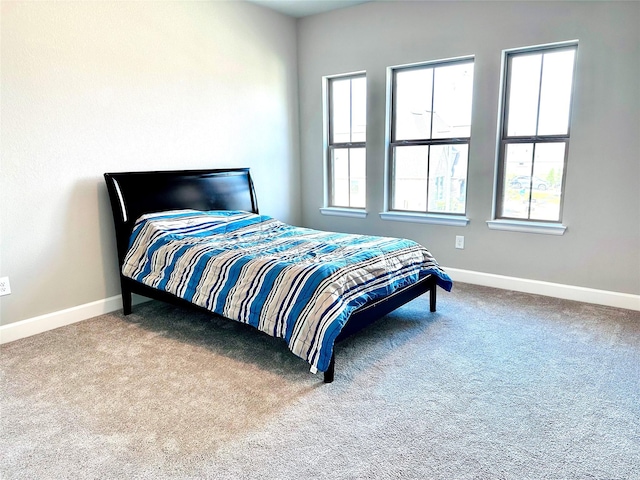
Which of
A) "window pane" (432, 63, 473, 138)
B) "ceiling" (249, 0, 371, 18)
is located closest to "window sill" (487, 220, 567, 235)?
"window pane" (432, 63, 473, 138)

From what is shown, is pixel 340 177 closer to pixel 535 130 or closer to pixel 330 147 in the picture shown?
pixel 330 147

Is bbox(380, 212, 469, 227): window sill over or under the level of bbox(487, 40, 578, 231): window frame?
under

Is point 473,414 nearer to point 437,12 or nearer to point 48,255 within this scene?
point 48,255

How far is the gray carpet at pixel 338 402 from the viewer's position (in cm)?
173

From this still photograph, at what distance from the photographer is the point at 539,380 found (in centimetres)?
233

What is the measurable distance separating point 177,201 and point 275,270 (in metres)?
1.56

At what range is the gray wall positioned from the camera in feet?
10.5

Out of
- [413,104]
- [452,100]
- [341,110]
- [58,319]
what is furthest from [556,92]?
[58,319]

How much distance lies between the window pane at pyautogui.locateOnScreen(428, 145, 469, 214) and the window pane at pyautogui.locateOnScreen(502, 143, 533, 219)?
362 mm

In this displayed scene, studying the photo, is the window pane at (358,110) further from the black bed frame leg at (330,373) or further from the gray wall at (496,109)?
the black bed frame leg at (330,373)

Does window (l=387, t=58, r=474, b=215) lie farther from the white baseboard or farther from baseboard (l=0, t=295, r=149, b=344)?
baseboard (l=0, t=295, r=149, b=344)

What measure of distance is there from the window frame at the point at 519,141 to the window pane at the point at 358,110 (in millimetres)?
1372

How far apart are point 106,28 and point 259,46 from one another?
62.2 inches

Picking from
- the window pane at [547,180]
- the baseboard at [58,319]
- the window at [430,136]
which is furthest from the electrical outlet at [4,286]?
the window pane at [547,180]
